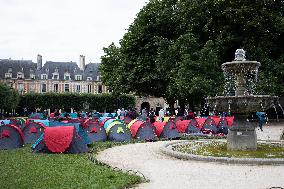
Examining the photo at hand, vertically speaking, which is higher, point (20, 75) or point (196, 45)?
point (20, 75)

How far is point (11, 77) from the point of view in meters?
85.7

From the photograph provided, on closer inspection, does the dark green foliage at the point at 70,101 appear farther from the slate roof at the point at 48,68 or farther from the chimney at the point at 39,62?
the chimney at the point at 39,62

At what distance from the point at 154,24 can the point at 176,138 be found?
1690 centimetres

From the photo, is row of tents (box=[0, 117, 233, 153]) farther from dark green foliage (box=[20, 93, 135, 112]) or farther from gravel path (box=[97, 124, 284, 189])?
dark green foliage (box=[20, 93, 135, 112])

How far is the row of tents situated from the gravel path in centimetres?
216

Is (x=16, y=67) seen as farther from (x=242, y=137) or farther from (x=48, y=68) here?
(x=242, y=137)

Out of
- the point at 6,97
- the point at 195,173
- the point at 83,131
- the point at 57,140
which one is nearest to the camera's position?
the point at 195,173

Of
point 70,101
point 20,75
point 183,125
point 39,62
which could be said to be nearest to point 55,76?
point 39,62

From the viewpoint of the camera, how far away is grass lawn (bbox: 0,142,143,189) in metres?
8.95

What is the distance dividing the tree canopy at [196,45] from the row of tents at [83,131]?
6065mm

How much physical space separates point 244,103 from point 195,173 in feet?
15.0

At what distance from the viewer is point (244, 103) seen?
14023mm

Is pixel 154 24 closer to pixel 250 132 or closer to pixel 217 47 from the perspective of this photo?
pixel 217 47

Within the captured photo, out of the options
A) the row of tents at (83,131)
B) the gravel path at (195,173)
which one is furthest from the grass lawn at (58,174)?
the row of tents at (83,131)
